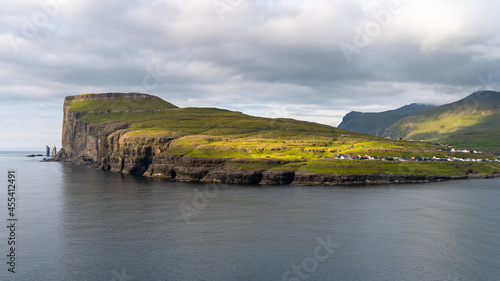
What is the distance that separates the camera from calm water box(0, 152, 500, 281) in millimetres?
63625

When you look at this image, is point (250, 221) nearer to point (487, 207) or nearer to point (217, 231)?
point (217, 231)

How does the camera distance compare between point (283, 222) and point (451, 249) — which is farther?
point (283, 222)

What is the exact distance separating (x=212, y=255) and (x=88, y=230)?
38.0m

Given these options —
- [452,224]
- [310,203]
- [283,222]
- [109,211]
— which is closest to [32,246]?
[109,211]

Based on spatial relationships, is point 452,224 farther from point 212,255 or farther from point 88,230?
point 88,230

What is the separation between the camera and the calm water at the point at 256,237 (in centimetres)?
6362

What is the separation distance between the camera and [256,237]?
82125 millimetres

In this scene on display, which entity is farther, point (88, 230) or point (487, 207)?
point (487, 207)

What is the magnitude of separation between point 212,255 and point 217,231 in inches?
638

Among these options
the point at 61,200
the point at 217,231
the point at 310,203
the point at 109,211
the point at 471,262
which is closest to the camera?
the point at 471,262

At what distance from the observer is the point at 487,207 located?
386ft

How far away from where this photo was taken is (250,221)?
96.7 m

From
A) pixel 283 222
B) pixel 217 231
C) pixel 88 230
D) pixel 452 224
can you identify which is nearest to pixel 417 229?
pixel 452 224

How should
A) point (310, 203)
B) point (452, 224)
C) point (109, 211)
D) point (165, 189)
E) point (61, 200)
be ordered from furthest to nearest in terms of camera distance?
1. point (165, 189)
2. point (61, 200)
3. point (310, 203)
4. point (109, 211)
5. point (452, 224)
